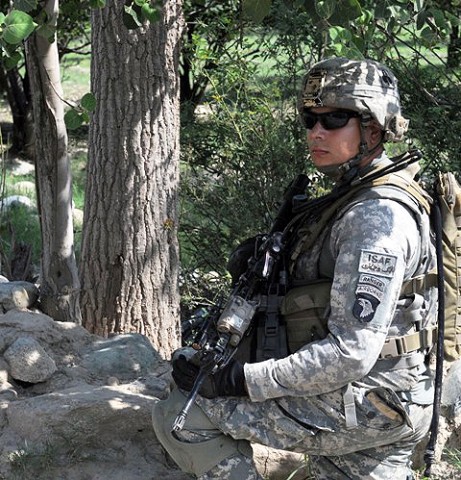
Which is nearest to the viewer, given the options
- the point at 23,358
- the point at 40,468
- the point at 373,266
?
the point at 373,266

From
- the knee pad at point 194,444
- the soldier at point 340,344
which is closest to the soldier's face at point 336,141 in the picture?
the soldier at point 340,344

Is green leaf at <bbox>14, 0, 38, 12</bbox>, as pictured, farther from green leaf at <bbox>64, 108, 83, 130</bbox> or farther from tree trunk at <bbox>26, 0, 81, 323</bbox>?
tree trunk at <bbox>26, 0, 81, 323</bbox>

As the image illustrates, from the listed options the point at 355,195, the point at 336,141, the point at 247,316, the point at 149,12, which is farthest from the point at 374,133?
the point at 149,12

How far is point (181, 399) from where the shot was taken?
326 cm

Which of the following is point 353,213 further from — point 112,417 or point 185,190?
point 185,190

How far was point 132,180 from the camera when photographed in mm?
4727

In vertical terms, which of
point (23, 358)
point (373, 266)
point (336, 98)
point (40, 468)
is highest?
point (336, 98)

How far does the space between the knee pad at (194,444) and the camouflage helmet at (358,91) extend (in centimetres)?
111

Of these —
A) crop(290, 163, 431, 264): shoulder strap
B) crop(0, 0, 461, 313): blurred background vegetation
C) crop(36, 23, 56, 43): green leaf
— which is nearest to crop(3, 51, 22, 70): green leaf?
crop(36, 23, 56, 43): green leaf

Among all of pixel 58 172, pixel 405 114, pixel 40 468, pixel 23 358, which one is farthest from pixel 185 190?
pixel 40 468

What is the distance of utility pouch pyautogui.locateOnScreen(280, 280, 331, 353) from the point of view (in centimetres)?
315

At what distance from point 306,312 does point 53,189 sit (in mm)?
1922

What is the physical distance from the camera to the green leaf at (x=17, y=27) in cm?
301

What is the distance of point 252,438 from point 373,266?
0.75m
